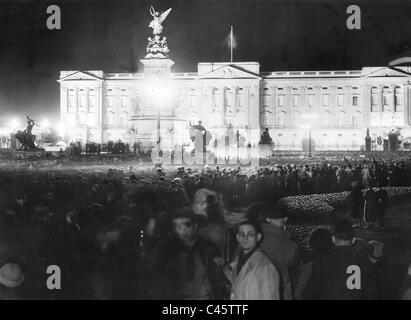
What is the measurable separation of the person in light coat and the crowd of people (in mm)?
20

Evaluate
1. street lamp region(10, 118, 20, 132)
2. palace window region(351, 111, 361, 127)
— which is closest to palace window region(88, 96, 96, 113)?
palace window region(351, 111, 361, 127)

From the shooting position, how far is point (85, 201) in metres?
13.7

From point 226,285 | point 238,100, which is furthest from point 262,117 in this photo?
point 226,285

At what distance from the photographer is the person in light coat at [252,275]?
38.9ft

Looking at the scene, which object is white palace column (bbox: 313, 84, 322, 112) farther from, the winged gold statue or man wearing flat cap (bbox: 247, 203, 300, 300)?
man wearing flat cap (bbox: 247, 203, 300, 300)

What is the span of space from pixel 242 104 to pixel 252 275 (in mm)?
38028

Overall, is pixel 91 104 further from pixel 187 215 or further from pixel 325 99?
pixel 187 215

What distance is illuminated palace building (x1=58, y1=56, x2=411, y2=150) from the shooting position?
19500 millimetres

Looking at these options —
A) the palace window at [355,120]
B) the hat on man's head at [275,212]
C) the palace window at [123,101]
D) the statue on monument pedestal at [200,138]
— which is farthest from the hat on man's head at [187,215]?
the palace window at [355,120]

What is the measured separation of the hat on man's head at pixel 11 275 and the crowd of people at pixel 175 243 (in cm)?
2

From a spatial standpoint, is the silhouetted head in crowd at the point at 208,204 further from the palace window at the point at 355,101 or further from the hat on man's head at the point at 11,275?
the palace window at the point at 355,101

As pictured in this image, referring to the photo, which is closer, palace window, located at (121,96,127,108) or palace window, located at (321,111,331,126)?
palace window, located at (121,96,127,108)
